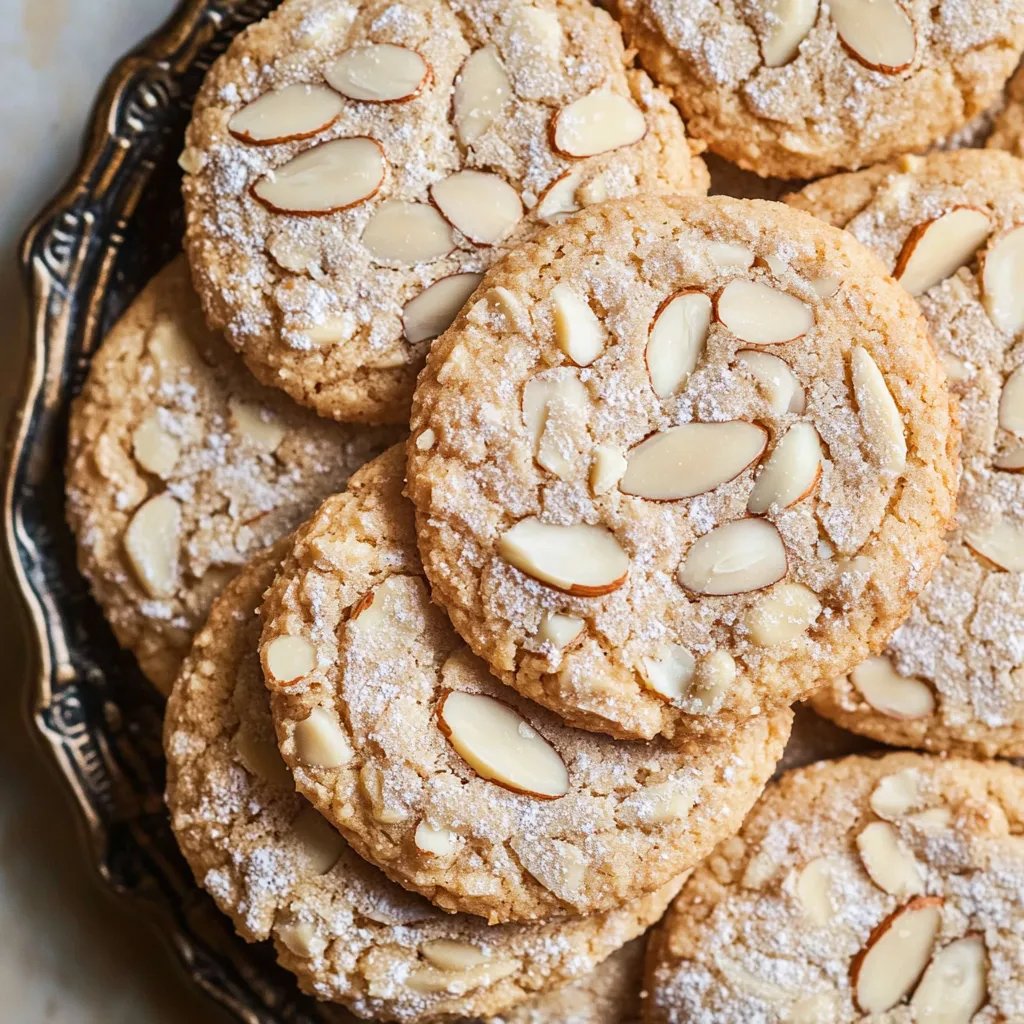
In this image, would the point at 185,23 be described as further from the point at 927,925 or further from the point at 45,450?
→ the point at 927,925

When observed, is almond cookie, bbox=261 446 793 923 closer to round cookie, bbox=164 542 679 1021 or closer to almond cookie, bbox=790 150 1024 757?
round cookie, bbox=164 542 679 1021

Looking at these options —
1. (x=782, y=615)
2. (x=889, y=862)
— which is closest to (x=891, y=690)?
(x=889, y=862)

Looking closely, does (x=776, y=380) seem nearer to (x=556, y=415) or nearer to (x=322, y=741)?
(x=556, y=415)

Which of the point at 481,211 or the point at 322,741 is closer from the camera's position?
the point at 322,741

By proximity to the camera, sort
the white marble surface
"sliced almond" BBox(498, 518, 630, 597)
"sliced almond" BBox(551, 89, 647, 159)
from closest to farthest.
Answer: "sliced almond" BBox(498, 518, 630, 597), "sliced almond" BBox(551, 89, 647, 159), the white marble surface

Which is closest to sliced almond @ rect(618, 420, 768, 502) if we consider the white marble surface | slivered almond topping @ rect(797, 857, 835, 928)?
slivered almond topping @ rect(797, 857, 835, 928)

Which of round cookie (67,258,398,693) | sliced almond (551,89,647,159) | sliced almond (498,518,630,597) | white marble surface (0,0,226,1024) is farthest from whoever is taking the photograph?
white marble surface (0,0,226,1024)
